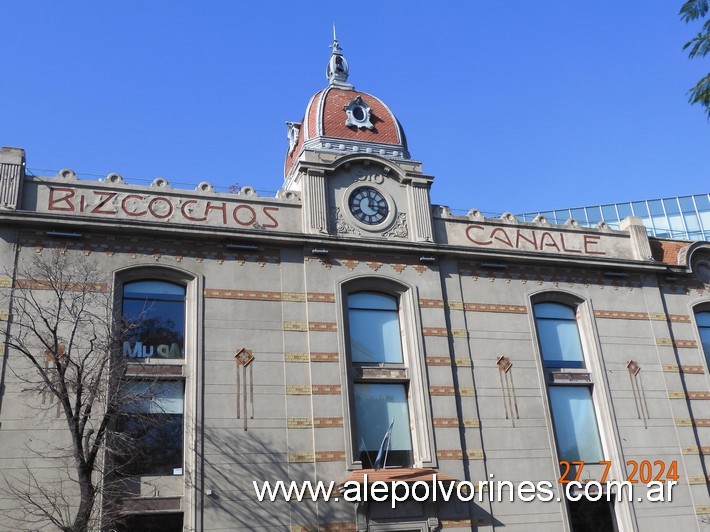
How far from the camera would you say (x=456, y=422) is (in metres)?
23.1

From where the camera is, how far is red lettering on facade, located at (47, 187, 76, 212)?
2212 centimetres

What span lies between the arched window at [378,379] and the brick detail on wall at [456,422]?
94 cm

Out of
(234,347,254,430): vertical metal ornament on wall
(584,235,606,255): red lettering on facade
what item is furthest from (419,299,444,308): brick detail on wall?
(584,235,606,255): red lettering on facade

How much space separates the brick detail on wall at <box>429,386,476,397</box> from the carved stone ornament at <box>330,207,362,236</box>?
5.59m

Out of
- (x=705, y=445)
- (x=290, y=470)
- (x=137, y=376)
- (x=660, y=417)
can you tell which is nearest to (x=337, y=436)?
(x=290, y=470)

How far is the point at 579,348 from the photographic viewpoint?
26.4 m

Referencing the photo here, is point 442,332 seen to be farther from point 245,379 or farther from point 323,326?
point 245,379

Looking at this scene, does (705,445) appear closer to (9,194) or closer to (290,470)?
(290,470)

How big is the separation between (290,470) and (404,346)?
5.52 m

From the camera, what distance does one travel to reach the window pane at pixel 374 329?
23766mm

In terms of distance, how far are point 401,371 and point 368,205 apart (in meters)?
5.74

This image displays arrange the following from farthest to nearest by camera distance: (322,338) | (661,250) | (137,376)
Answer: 1. (661,250)
2. (322,338)
3. (137,376)

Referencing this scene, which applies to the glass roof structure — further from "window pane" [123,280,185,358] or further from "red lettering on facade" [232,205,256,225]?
"window pane" [123,280,185,358]

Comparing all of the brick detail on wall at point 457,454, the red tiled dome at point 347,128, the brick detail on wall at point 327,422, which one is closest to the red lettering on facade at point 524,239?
the red tiled dome at point 347,128
